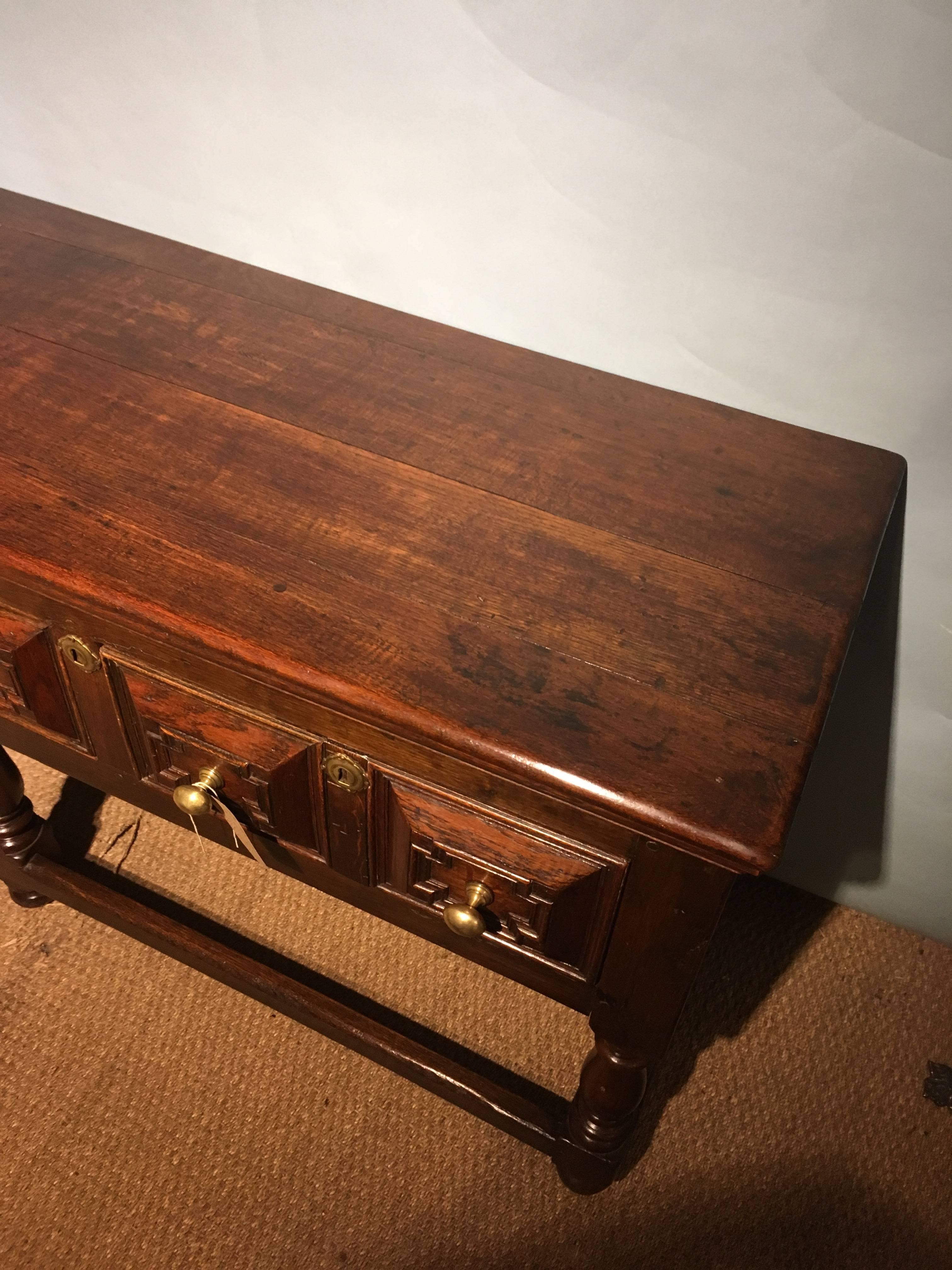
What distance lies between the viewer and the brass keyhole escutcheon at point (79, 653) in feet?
2.18

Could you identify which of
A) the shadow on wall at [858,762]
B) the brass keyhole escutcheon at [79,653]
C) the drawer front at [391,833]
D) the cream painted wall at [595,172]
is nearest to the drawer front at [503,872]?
the drawer front at [391,833]

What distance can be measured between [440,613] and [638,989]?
310 mm

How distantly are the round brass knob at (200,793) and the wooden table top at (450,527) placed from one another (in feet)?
0.48

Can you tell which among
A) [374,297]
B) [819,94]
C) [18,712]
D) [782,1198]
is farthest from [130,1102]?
[819,94]

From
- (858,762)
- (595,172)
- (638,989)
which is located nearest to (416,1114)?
(638,989)

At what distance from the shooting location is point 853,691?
0.97m

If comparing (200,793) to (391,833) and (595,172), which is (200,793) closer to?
(391,833)

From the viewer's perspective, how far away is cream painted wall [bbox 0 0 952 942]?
2.20ft

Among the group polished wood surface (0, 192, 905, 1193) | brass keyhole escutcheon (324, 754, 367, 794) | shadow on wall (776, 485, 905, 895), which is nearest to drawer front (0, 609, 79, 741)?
polished wood surface (0, 192, 905, 1193)

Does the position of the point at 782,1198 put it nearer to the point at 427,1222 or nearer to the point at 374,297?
the point at 427,1222

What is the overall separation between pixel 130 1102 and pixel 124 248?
91 centimetres

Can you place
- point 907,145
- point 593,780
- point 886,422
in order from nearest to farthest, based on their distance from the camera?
point 593,780 < point 907,145 < point 886,422

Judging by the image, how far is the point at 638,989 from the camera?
2.18 ft

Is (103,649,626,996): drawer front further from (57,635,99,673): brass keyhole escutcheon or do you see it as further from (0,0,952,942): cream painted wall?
(0,0,952,942): cream painted wall
